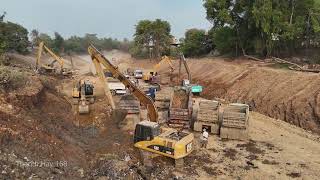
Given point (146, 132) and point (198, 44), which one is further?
point (198, 44)

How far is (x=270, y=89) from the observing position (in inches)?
1176

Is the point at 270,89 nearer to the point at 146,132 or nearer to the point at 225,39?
the point at 146,132

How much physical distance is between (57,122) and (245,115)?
9.75 m

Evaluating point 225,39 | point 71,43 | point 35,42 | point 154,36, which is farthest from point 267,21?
point 71,43

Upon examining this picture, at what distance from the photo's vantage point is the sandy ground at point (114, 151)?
47.2ft

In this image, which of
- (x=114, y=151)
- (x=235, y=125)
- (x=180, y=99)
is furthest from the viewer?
(x=180, y=99)

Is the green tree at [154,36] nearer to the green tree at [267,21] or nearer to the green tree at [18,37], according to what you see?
the green tree at [18,37]

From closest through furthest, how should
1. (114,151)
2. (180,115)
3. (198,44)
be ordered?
(114,151) → (180,115) → (198,44)

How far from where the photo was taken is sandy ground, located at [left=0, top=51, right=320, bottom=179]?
1438 cm

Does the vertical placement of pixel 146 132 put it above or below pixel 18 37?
below

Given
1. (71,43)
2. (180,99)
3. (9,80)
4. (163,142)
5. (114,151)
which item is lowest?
(114,151)

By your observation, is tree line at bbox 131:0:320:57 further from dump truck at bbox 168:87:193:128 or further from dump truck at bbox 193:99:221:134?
dump truck at bbox 193:99:221:134

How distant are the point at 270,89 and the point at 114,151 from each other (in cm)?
1647

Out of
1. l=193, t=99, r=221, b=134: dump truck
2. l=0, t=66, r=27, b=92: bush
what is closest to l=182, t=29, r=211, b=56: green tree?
l=0, t=66, r=27, b=92: bush
